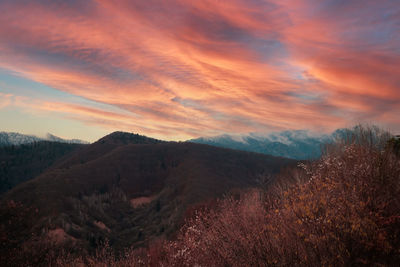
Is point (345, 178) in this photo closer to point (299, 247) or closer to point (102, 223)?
point (299, 247)

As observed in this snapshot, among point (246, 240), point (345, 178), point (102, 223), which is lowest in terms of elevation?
point (102, 223)

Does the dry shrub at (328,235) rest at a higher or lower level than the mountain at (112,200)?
higher

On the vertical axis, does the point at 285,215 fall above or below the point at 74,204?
above

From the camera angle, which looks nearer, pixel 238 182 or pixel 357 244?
pixel 357 244

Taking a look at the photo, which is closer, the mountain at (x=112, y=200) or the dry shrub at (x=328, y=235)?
the dry shrub at (x=328, y=235)

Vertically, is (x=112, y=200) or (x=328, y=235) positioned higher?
(x=328, y=235)

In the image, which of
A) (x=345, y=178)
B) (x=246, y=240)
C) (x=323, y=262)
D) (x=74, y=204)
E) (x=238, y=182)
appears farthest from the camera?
(x=238, y=182)

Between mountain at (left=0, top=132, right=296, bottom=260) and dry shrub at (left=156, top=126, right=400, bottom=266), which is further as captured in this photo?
mountain at (left=0, top=132, right=296, bottom=260)

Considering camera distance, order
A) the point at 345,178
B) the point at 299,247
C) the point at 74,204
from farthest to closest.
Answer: the point at 74,204
the point at 345,178
the point at 299,247

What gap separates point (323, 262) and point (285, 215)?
212 cm

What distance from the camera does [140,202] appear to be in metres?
180

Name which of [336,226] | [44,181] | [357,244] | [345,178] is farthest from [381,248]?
[44,181]

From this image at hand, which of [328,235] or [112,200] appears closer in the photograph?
[328,235]

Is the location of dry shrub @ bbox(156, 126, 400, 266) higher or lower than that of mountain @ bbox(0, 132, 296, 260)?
higher
